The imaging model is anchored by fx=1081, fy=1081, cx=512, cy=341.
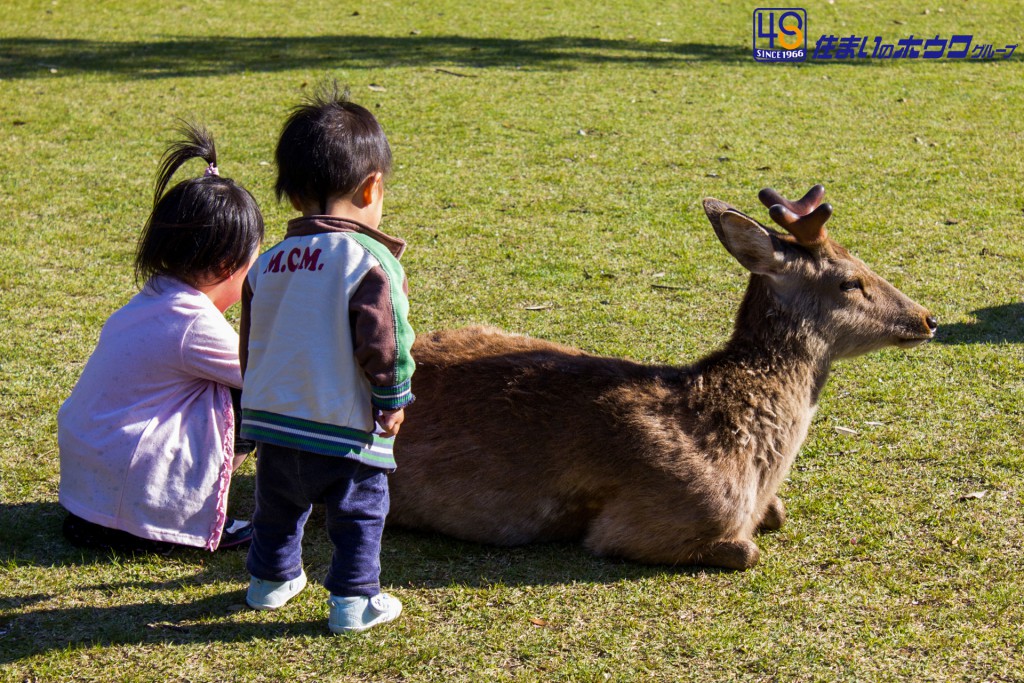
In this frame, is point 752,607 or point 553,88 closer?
point 752,607

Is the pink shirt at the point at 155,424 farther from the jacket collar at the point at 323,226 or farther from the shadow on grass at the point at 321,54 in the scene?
the shadow on grass at the point at 321,54

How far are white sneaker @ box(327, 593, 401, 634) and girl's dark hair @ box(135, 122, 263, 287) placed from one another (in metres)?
1.45

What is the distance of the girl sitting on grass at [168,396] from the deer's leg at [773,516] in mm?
2319

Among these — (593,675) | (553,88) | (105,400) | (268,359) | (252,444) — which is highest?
(553,88)

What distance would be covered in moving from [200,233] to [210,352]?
482 mm

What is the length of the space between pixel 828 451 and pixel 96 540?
138 inches

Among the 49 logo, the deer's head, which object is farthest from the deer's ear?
the 49 logo

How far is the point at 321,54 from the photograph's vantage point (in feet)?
48.4

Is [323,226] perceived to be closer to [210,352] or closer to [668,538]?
[210,352]

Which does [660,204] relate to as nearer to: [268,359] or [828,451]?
[828,451]

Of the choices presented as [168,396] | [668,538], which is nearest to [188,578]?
[168,396]

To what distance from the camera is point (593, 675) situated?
3830mm

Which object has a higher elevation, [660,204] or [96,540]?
[660,204]

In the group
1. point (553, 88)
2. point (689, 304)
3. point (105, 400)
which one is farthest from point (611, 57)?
point (105, 400)
